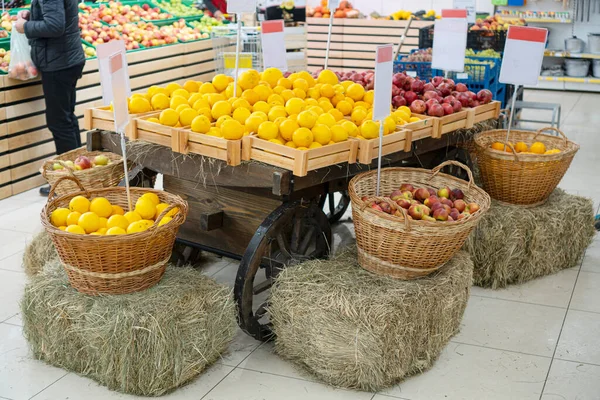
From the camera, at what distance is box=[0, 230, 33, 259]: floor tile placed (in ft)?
14.5

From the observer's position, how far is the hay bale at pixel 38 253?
385 centimetres

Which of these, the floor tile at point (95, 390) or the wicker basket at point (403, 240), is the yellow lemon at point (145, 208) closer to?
the floor tile at point (95, 390)

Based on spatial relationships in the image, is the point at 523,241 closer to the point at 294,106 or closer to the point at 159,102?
the point at 294,106

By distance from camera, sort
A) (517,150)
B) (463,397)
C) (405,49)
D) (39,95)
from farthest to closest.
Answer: (405,49) → (39,95) → (517,150) → (463,397)

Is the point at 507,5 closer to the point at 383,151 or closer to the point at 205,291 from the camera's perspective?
the point at 383,151

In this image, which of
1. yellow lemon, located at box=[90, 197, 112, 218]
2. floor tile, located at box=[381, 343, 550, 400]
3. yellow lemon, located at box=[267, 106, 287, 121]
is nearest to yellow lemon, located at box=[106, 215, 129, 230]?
yellow lemon, located at box=[90, 197, 112, 218]

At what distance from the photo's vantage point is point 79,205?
121 inches

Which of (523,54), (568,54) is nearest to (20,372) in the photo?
(523,54)

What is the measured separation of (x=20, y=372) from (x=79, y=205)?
749 mm

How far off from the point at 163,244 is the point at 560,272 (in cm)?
243

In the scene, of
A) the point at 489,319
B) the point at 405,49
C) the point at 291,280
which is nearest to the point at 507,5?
the point at 405,49

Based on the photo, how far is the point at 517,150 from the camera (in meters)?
4.25

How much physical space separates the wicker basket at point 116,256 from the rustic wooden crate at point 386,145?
33.3 inches

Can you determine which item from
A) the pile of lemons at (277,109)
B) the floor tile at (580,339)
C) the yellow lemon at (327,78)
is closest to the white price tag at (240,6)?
the pile of lemons at (277,109)
